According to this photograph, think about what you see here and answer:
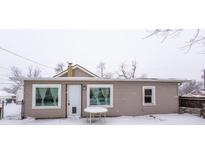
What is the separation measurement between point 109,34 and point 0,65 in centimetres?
3033

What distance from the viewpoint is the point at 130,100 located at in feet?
37.3

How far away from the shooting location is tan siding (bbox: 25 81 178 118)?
413 inches

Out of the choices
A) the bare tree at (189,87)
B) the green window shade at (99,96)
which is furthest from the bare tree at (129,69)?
the green window shade at (99,96)

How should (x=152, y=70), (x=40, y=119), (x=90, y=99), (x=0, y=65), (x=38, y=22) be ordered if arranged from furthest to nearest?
(x=152, y=70) → (x=0, y=65) → (x=90, y=99) → (x=40, y=119) → (x=38, y=22)

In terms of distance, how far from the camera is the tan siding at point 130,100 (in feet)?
34.4

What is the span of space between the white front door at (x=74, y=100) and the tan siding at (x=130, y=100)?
0.82 ft

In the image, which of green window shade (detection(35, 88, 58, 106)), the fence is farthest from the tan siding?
the fence

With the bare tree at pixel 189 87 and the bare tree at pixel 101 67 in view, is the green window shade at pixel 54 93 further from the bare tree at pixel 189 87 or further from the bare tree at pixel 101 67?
the bare tree at pixel 189 87

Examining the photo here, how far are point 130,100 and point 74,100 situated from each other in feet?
11.2

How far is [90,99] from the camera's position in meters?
11.1

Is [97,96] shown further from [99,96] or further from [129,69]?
[129,69]

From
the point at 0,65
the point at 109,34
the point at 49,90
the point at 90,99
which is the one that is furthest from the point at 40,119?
the point at 0,65

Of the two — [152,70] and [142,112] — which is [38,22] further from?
[152,70]

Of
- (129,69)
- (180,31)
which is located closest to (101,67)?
(129,69)
